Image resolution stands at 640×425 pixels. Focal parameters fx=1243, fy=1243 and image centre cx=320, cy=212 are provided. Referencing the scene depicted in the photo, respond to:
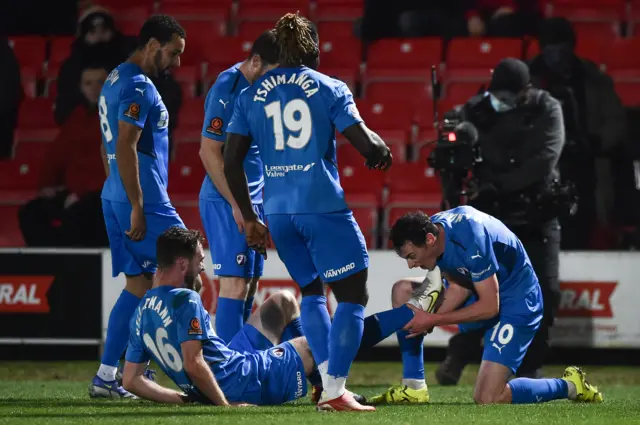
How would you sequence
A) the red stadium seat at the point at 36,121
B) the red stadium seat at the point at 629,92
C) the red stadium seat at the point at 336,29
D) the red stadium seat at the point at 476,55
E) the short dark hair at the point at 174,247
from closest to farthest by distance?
1. the short dark hair at the point at 174,247
2. the red stadium seat at the point at 629,92
3. the red stadium seat at the point at 476,55
4. the red stadium seat at the point at 36,121
5. the red stadium seat at the point at 336,29

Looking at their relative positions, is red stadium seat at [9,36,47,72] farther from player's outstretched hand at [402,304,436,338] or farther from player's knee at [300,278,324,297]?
player's knee at [300,278,324,297]

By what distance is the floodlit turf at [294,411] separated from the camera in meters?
5.50

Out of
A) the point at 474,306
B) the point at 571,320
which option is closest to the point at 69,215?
the point at 571,320

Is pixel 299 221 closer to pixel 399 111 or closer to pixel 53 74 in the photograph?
pixel 399 111

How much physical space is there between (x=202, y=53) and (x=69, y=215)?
2.89 meters

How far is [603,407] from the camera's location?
6441 millimetres

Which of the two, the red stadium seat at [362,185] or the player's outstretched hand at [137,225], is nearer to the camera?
the player's outstretched hand at [137,225]

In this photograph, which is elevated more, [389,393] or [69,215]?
[69,215]

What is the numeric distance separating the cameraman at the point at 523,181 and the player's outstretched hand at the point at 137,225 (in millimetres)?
2492

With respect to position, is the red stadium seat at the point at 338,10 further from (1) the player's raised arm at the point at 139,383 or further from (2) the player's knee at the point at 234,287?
(1) the player's raised arm at the point at 139,383

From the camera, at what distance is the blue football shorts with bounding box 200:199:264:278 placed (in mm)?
7090

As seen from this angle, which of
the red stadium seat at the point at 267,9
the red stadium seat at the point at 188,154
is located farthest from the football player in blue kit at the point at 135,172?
the red stadium seat at the point at 267,9

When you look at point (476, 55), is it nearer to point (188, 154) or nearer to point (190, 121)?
point (190, 121)

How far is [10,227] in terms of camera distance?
1080 centimetres
